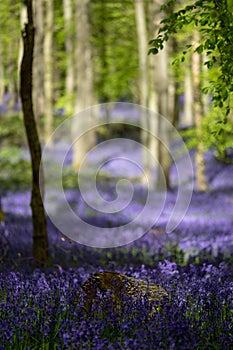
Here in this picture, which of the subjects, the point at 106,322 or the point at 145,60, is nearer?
the point at 106,322

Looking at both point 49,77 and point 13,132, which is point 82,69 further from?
point 13,132

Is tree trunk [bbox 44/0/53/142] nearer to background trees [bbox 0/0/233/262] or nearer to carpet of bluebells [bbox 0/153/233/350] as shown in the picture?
background trees [bbox 0/0/233/262]

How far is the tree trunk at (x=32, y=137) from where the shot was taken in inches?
291

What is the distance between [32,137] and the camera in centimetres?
765

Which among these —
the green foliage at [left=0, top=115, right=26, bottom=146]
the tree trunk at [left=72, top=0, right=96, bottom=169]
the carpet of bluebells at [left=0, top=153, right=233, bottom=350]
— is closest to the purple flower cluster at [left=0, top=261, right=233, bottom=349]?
the carpet of bluebells at [left=0, top=153, right=233, bottom=350]

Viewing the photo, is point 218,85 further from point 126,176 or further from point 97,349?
point 126,176

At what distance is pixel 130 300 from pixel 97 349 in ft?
→ 3.65

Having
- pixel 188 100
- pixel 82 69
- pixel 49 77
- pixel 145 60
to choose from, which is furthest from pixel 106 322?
pixel 188 100

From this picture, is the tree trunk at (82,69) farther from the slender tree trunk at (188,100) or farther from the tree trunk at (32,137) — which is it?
the tree trunk at (32,137)

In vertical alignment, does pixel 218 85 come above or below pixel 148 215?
below

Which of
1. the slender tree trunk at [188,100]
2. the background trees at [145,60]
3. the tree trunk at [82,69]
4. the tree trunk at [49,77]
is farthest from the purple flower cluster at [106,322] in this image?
the slender tree trunk at [188,100]

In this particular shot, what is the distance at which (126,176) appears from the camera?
25172 millimetres

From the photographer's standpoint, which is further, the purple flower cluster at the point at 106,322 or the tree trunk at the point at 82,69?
the tree trunk at the point at 82,69

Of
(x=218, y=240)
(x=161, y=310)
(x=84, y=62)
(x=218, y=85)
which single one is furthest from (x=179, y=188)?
(x=161, y=310)
